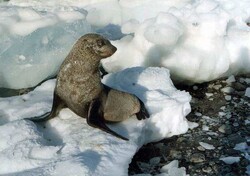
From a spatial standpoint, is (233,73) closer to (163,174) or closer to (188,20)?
(188,20)

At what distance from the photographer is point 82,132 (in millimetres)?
3582

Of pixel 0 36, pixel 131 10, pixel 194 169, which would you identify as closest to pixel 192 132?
pixel 194 169

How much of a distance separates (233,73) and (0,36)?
91.9 inches

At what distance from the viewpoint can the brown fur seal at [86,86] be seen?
3.72 meters

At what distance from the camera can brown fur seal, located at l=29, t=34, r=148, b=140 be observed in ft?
12.2

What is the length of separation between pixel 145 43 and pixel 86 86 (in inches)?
58.2

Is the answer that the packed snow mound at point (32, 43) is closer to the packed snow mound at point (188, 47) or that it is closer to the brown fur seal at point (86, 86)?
the packed snow mound at point (188, 47)

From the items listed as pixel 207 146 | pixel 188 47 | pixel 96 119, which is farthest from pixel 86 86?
pixel 188 47

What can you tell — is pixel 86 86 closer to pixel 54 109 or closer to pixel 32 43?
pixel 54 109

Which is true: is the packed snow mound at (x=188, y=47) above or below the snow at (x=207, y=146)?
above

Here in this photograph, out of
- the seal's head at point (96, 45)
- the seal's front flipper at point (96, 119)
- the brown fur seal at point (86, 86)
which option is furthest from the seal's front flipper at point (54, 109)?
the seal's head at point (96, 45)

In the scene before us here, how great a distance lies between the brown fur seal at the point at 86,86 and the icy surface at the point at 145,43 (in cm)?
117

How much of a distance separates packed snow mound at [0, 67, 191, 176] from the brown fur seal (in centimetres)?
8

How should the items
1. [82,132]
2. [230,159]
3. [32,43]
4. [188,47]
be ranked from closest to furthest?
[82,132] → [230,159] → [32,43] → [188,47]
